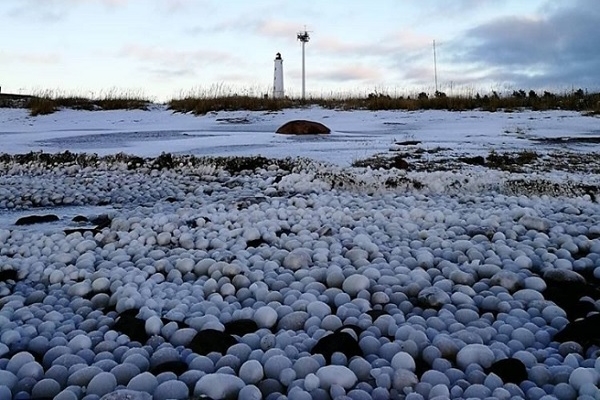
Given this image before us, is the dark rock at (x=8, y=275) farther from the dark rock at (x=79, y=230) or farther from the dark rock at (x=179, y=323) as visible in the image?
A: the dark rock at (x=179, y=323)

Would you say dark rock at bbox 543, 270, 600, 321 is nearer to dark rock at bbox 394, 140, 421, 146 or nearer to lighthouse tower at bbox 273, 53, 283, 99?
dark rock at bbox 394, 140, 421, 146

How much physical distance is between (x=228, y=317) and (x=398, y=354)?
75 cm

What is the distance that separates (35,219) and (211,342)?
265cm

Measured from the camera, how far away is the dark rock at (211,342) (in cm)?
194

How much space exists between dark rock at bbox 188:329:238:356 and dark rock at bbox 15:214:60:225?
254 cm

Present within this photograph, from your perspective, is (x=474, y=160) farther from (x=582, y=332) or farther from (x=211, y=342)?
(x=211, y=342)

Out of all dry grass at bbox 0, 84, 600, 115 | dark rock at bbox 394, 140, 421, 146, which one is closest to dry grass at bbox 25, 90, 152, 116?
dry grass at bbox 0, 84, 600, 115

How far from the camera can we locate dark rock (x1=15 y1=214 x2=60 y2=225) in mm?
3986

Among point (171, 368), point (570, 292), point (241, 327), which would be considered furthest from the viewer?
point (570, 292)

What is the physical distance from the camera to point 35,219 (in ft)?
13.3

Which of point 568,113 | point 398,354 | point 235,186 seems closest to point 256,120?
point 568,113

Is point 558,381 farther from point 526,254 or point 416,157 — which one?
point 416,157

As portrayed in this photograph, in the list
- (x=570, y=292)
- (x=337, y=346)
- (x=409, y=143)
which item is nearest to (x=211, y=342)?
(x=337, y=346)

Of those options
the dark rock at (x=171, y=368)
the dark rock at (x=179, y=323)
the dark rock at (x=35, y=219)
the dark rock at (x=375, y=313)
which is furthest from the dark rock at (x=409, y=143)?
the dark rock at (x=171, y=368)
